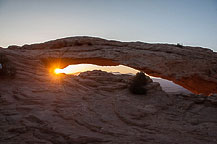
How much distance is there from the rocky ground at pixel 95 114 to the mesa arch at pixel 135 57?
3317mm

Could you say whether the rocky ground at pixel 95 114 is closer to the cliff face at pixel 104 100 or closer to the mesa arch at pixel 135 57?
the cliff face at pixel 104 100

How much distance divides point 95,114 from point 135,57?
37.7 feet

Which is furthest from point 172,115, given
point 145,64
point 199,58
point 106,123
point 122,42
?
point 122,42

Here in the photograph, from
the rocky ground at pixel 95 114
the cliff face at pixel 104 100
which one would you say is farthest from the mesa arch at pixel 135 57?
the rocky ground at pixel 95 114

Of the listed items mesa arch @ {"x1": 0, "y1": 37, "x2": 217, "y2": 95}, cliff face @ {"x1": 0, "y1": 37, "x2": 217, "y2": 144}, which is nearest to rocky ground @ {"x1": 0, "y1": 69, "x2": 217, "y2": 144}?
cliff face @ {"x1": 0, "y1": 37, "x2": 217, "y2": 144}

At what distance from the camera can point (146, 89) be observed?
14.8 m

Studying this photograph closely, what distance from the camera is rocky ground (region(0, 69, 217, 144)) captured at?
6.52 meters

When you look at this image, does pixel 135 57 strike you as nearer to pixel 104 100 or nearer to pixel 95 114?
pixel 104 100

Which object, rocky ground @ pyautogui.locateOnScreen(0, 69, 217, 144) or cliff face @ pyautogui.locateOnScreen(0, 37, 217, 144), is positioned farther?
cliff face @ pyautogui.locateOnScreen(0, 37, 217, 144)

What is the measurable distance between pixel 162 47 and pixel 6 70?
18.3 m

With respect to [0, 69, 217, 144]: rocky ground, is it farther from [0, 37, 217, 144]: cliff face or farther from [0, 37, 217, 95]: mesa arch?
[0, 37, 217, 95]: mesa arch

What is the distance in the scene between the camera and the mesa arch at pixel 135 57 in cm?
1752

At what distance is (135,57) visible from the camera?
1875 cm

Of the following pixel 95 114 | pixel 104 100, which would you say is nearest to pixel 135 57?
pixel 104 100
